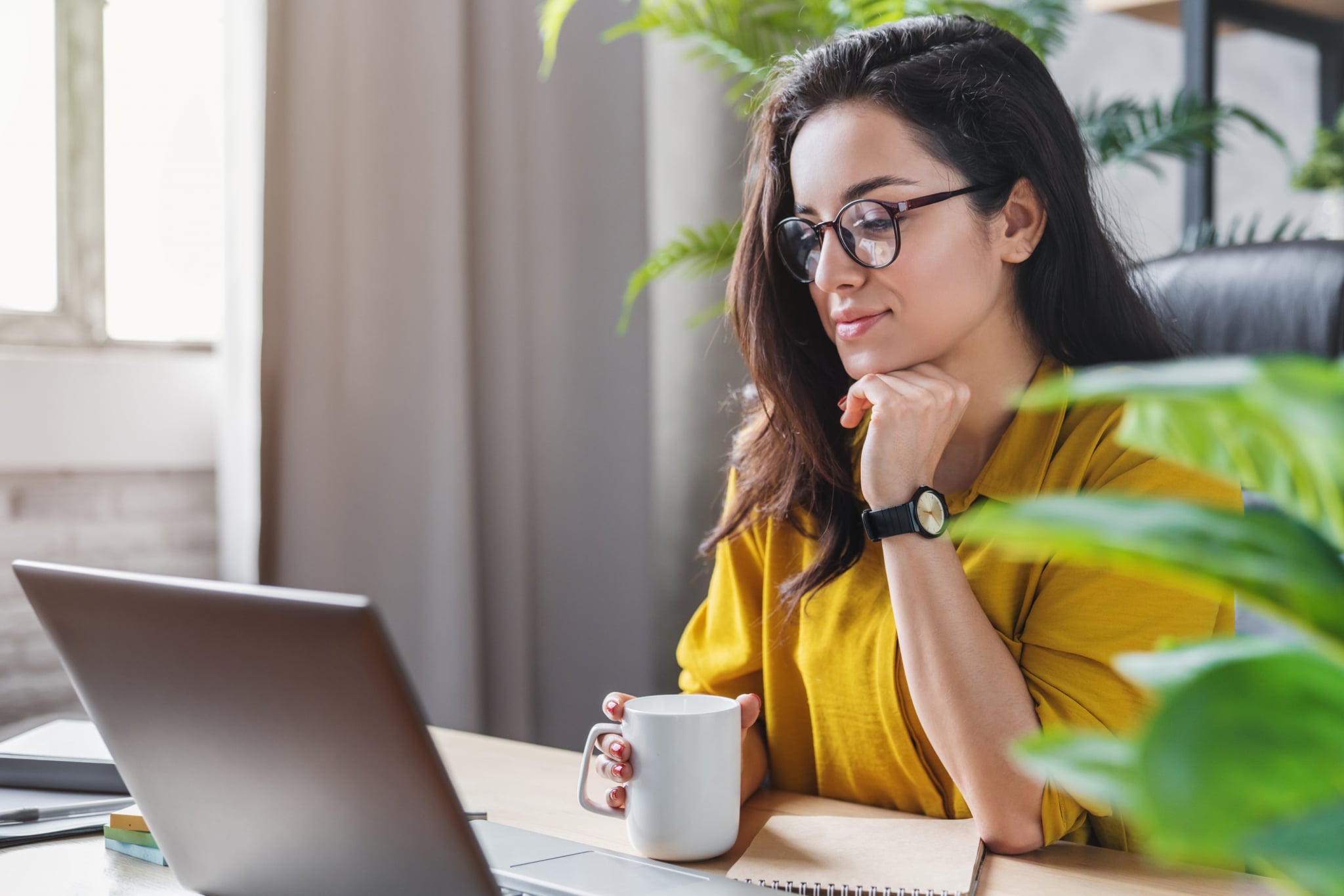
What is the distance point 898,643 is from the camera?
1.16 meters

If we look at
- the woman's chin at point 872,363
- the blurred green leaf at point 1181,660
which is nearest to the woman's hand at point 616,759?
the woman's chin at point 872,363

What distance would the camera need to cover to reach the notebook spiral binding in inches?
29.8

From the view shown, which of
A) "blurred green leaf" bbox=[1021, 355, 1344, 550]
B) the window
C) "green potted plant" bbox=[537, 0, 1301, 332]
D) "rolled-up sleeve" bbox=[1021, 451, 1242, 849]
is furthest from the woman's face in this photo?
the window

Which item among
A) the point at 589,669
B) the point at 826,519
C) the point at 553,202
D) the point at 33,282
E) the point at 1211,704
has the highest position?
the point at 553,202

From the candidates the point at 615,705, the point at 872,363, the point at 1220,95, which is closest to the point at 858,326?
the point at 872,363

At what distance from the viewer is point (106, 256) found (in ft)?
6.24

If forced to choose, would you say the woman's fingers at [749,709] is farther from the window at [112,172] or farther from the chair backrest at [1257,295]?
the window at [112,172]

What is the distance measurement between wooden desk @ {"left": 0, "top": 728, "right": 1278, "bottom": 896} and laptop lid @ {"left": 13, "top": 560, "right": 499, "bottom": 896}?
0.12 metres

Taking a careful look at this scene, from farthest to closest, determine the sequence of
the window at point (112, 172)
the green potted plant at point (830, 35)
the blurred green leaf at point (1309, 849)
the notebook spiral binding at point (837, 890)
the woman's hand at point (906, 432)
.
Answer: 1. the green potted plant at point (830, 35)
2. the window at point (112, 172)
3. the woman's hand at point (906, 432)
4. the notebook spiral binding at point (837, 890)
5. the blurred green leaf at point (1309, 849)

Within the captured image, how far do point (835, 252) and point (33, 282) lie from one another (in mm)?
1318

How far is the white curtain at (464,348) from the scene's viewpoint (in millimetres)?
1885

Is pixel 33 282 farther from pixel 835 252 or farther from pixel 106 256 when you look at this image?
pixel 835 252

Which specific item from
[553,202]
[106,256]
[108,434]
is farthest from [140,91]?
[553,202]

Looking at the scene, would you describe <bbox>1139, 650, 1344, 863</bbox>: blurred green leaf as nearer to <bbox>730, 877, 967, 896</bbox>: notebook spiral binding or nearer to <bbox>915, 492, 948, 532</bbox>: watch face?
<bbox>730, 877, 967, 896</bbox>: notebook spiral binding
